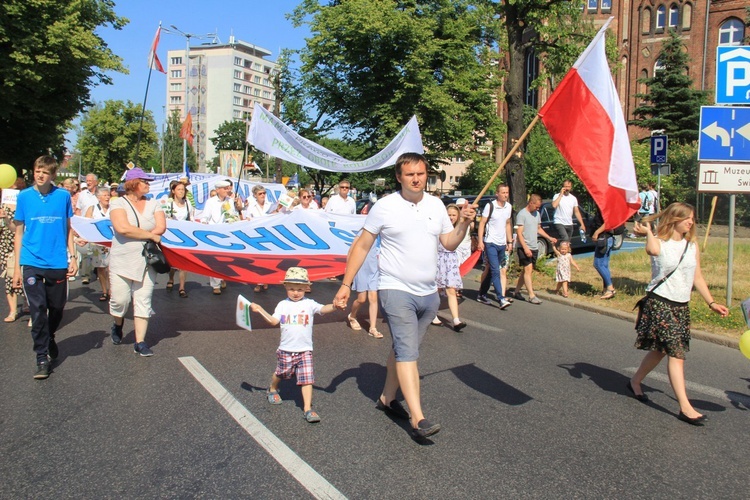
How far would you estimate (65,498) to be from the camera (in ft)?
11.7

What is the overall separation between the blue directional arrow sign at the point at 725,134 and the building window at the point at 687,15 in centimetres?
4637

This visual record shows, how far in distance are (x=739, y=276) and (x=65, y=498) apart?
13119 mm

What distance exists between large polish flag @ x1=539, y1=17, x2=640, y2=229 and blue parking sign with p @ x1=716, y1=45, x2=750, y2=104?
4.50m

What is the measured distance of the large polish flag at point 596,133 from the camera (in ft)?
17.9

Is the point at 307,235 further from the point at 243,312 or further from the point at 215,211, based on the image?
the point at 243,312

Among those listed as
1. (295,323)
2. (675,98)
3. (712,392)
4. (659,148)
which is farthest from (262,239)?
(675,98)

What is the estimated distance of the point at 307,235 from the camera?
9.13 m

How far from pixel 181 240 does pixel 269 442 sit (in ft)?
14.0

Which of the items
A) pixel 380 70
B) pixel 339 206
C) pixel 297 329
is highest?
pixel 380 70

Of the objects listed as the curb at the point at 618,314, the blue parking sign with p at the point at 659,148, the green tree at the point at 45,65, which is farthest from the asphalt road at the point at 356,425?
the green tree at the point at 45,65

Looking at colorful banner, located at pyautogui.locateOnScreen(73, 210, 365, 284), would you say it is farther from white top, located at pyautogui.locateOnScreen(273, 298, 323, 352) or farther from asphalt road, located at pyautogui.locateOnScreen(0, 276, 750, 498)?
white top, located at pyautogui.locateOnScreen(273, 298, 323, 352)

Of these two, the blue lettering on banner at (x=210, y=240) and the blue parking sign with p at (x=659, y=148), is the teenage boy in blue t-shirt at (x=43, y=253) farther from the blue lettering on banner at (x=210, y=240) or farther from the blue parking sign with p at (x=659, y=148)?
the blue parking sign with p at (x=659, y=148)

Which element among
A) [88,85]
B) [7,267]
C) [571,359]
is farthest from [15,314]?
[88,85]

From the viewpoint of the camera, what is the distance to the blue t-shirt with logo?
597 centimetres
